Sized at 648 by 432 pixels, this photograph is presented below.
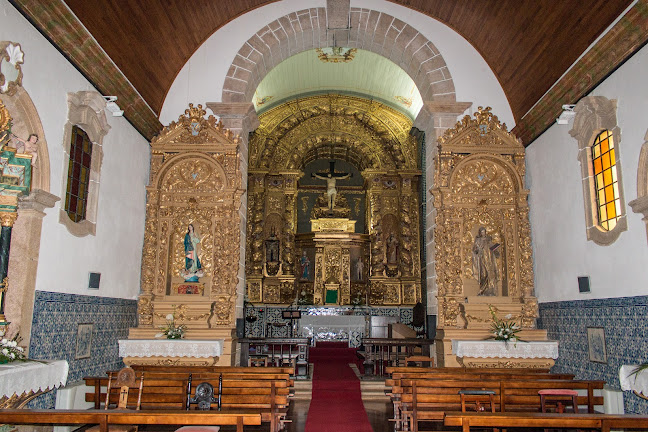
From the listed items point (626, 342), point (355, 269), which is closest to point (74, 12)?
point (626, 342)

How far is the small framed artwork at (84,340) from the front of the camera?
8.16 m

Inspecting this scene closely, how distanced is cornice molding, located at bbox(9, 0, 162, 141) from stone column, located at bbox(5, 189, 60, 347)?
85.7 inches

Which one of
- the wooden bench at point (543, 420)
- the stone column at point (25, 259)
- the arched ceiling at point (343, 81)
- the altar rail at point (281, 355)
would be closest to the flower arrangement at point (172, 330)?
the altar rail at point (281, 355)

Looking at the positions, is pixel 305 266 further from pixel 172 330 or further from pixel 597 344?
pixel 597 344

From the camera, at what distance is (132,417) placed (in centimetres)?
442

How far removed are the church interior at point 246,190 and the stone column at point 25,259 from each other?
2 centimetres

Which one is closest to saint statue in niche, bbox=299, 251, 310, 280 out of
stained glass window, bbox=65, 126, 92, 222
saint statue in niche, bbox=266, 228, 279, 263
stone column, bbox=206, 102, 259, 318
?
saint statue in niche, bbox=266, 228, 279, 263

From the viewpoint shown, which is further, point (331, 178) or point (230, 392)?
point (331, 178)

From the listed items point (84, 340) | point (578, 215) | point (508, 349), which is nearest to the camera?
point (84, 340)

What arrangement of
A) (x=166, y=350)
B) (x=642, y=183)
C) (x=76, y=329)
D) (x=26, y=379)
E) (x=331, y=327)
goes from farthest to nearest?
(x=331, y=327), (x=166, y=350), (x=76, y=329), (x=642, y=183), (x=26, y=379)

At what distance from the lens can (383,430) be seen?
7.06 meters

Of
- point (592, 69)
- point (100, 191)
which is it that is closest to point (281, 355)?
point (100, 191)

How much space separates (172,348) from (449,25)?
8.60 metres

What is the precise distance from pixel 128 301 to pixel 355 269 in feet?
34.1
